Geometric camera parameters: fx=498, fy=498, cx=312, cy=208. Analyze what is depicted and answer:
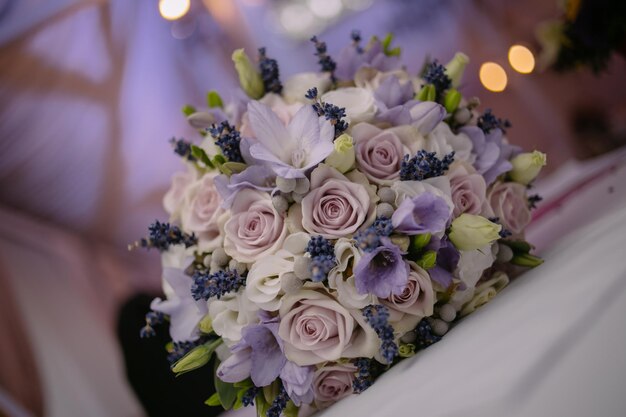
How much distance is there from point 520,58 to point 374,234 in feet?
5.23

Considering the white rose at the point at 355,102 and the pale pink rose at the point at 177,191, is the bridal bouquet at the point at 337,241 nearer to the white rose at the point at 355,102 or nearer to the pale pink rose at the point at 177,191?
the white rose at the point at 355,102

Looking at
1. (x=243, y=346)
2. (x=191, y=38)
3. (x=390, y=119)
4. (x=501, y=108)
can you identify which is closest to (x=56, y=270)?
(x=191, y=38)

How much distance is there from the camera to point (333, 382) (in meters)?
0.75

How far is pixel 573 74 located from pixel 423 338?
63.4 inches

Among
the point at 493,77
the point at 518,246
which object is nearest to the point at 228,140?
the point at 518,246

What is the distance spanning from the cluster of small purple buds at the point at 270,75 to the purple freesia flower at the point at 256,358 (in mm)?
435

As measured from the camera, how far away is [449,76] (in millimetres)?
894

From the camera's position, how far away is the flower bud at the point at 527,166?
822mm

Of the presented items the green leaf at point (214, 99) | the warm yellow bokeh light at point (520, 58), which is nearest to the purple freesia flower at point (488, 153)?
the green leaf at point (214, 99)

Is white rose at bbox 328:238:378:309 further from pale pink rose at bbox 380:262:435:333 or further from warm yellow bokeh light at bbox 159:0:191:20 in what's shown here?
warm yellow bokeh light at bbox 159:0:191:20

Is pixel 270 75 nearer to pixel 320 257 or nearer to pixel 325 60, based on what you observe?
pixel 325 60

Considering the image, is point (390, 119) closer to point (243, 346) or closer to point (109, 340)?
point (243, 346)

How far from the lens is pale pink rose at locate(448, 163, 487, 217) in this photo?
74cm

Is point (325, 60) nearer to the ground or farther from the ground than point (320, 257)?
farther from the ground
